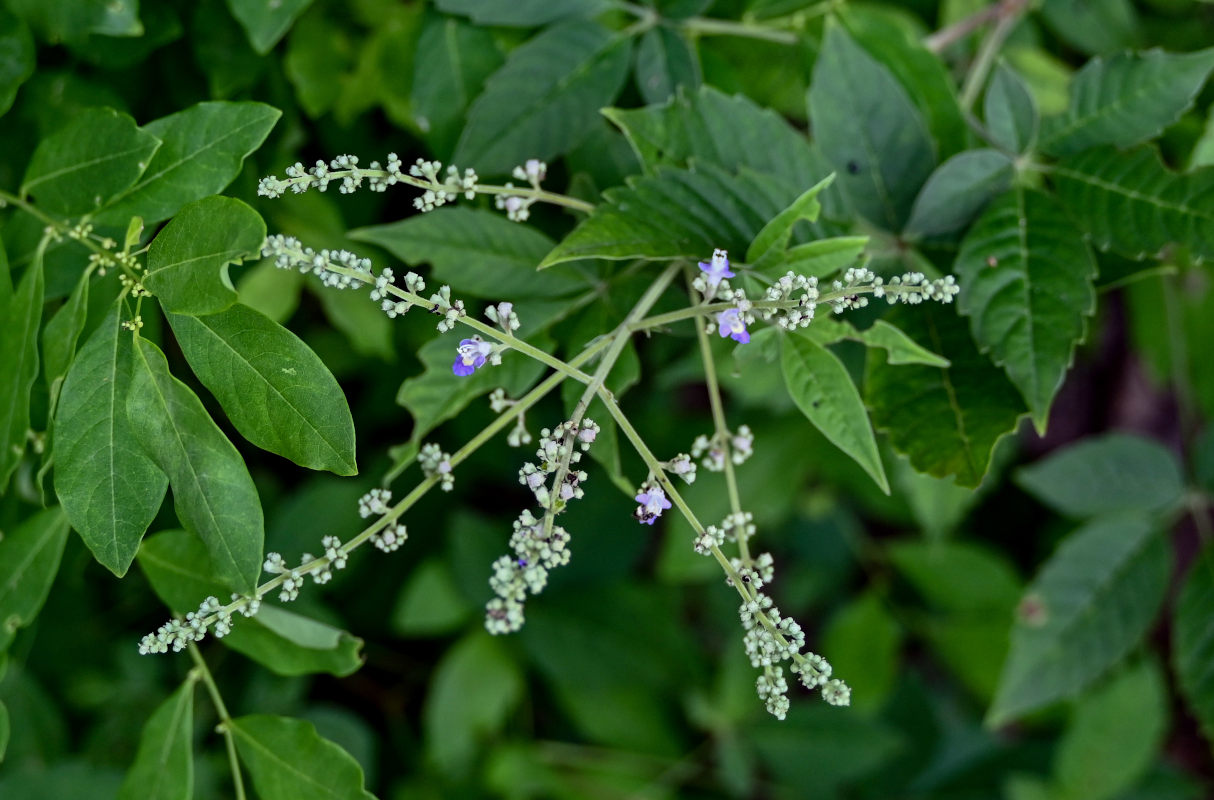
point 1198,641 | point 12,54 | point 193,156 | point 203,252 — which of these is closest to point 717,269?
point 203,252

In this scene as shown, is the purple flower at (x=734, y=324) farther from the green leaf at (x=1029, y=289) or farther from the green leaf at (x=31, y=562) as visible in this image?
the green leaf at (x=31, y=562)

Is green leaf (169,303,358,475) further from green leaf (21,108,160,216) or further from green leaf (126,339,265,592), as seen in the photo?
green leaf (21,108,160,216)

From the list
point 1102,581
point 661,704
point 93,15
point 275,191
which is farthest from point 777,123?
point 661,704

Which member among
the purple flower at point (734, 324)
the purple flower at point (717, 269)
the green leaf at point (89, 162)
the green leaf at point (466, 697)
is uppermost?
the purple flower at point (717, 269)

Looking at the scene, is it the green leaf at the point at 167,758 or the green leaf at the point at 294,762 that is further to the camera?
the green leaf at the point at 167,758

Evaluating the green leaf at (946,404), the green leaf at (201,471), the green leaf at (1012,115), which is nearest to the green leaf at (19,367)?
the green leaf at (201,471)

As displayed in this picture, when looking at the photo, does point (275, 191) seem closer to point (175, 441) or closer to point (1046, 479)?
point (175, 441)

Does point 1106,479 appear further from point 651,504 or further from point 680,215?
point 651,504
